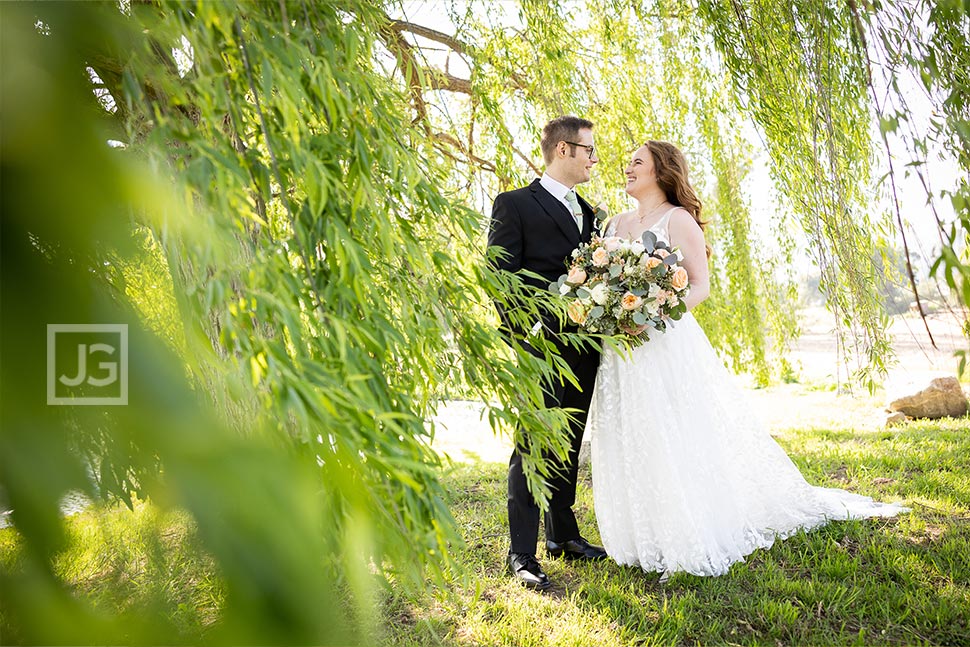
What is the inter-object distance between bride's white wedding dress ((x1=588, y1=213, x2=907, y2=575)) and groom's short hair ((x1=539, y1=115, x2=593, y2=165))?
1.93 ft

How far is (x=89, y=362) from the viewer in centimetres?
33

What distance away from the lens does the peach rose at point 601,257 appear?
296 centimetres

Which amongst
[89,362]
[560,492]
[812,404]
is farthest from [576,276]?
[812,404]

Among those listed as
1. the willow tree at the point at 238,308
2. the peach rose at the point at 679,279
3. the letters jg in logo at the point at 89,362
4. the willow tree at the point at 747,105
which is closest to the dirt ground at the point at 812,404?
the willow tree at the point at 747,105

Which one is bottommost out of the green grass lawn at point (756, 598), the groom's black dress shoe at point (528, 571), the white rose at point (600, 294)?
the green grass lawn at point (756, 598)

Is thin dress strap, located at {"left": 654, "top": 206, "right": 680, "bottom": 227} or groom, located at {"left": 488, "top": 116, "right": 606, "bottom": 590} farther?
thin dress strap, located at {"left": 654, "top": 206, "right": 680, "bottom": 227}

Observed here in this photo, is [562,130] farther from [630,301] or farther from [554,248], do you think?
[630,301]

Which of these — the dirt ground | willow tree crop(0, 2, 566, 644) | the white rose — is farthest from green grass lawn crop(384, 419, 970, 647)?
the dirt ground

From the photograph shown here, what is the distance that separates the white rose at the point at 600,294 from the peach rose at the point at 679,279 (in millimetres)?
287

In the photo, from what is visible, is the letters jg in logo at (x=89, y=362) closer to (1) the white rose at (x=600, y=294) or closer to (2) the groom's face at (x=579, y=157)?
(1) the white rose at (x=600, y=294)

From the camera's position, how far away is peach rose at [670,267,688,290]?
291cm

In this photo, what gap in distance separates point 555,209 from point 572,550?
5.23 feet

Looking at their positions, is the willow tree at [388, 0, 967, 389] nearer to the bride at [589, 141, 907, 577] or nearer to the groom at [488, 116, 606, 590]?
the groom at [488, 116, 606, 590]

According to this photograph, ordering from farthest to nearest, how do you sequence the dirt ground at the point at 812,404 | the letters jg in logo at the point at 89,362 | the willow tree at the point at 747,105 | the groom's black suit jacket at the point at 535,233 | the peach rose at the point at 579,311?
1. the dirt ground at the point at 812,404
2. the groom's black suit jacket at the point at 535,233
3. the peach rose at the point at 579,311
4. the willow tree at the point at 747,105
5. the letters jg in logo at the point at 89,362
